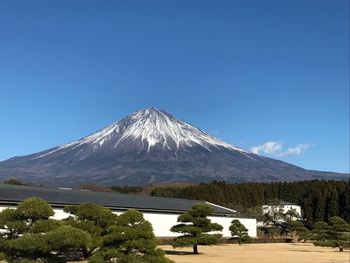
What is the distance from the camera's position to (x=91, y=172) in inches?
6457

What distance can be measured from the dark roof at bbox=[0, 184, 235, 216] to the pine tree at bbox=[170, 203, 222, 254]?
9.13m

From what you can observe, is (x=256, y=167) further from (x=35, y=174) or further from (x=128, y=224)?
(x=128, y=224)

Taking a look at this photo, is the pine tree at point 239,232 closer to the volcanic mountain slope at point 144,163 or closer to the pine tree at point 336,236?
the pine tree at point 336,236

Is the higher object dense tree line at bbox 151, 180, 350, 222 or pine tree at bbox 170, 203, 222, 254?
dense tree line at bbox 151, 180, 350, 222

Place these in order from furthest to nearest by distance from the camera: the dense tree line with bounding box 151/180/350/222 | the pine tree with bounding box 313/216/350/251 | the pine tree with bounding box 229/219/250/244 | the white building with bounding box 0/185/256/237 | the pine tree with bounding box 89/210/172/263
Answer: the dense tree line with bounding box 151/180/350/222 < the pine tree with bounding box 229/219/250/244 < the pine tree with bounding box 313/216/350/251 < the white building with bounding box 0/185/256/237 < the pine tree with bounding box 89/210/172/263

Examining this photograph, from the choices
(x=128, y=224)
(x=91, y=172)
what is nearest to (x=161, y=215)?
(x=128, y=224)

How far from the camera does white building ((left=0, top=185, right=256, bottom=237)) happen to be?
3192 cm

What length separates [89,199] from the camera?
3659 cm

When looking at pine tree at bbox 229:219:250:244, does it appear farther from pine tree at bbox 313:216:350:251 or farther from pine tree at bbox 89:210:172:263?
pine tree at bbox 89:210:172:263

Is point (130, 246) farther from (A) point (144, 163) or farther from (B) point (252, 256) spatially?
(A) point (144, 163)

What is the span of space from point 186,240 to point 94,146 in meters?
168

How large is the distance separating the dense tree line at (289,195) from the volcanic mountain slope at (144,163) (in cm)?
7342

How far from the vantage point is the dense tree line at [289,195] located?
63.7 metres

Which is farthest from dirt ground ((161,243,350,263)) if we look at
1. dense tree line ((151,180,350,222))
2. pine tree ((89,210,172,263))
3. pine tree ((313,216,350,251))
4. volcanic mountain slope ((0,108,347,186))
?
volcanic mountain slope ((0,108,347,186))
